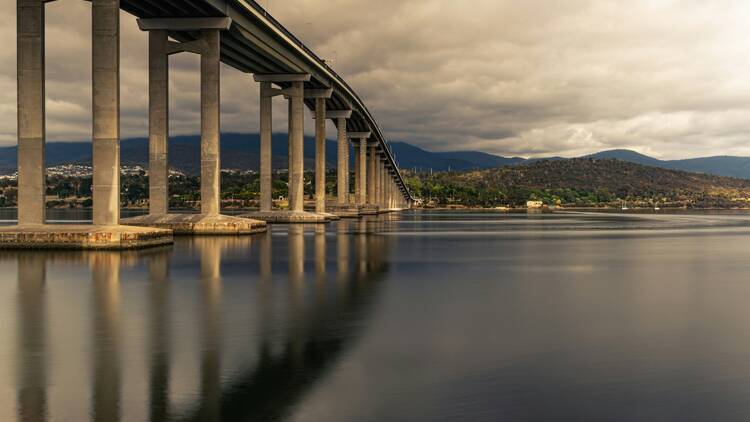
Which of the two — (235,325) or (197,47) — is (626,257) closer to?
(235,325)

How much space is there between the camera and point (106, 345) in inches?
494

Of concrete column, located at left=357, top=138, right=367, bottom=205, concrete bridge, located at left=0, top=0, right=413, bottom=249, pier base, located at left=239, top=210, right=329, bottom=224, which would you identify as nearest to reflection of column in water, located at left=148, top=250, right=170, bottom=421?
concrete bridge, located at left=0, top=0, right=413, bottom=249

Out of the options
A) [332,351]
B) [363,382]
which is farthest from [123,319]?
[363,382]

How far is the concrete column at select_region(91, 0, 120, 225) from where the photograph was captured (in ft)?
114

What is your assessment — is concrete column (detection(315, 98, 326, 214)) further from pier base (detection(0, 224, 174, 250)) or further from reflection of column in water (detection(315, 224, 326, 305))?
pier base (detection(0, 224, 174, 250))

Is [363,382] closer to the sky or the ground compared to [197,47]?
closer to the ground

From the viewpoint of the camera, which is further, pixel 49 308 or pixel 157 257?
pixel 157 257

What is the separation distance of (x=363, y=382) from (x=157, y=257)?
25155 mm

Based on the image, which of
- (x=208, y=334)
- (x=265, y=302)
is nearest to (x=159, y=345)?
(x=208, y=334)

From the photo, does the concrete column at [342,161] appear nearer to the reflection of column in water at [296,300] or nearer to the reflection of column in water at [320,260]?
the reflection of column in water at [320,260]

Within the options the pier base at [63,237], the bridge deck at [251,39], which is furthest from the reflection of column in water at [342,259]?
the bridge deck at [251,39]

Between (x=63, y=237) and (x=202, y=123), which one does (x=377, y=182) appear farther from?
(x=63, y=237)

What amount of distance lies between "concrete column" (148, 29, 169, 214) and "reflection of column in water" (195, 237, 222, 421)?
1996cm

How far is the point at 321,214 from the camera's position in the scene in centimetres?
8269
